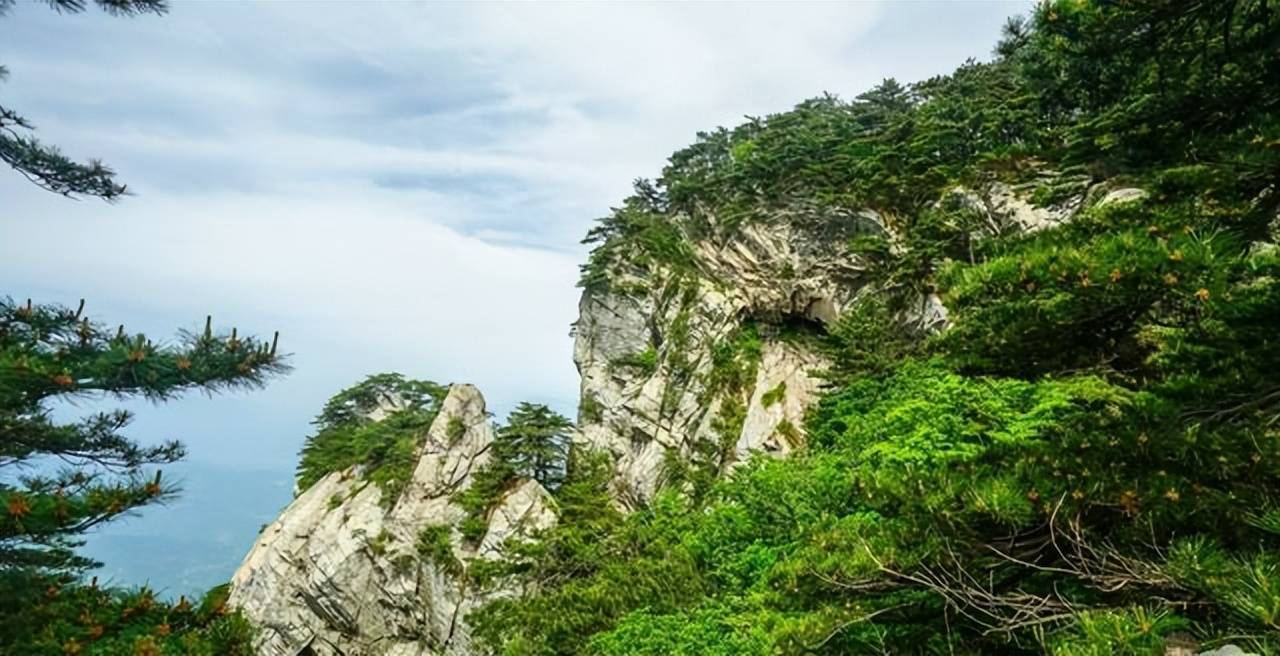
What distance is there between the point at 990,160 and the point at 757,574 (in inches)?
604

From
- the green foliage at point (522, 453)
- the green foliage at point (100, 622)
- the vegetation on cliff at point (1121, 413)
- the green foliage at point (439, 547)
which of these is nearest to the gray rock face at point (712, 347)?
the green foliage at point (522, 453)

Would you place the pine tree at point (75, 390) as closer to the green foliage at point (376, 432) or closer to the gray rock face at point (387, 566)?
the gray rock face at point (387, 566)

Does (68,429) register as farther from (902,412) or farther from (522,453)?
(522,453)

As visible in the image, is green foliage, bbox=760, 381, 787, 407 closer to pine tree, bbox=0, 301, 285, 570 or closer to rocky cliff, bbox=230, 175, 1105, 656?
rocky cliff, bbox=230, 175, 1105, 656

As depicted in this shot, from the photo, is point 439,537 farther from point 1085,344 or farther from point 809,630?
point 1085,344

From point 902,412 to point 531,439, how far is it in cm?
1382

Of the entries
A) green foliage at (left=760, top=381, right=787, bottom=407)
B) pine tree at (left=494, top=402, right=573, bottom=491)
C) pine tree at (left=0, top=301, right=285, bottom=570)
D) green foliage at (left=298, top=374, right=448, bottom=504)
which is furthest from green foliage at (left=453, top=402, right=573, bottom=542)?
pine tree at (left=0, top=301, right=285, bottom=570)

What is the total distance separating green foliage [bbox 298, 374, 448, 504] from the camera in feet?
78.2

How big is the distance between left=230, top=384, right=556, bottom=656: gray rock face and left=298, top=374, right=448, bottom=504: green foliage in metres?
1.05

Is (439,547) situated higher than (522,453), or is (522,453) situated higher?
(522,453)

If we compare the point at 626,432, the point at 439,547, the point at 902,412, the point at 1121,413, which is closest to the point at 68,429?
the point at 1121,413

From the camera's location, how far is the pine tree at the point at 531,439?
885 inches

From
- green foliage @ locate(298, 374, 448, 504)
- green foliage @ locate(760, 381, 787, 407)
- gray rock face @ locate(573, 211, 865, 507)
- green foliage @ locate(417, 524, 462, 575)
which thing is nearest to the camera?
green foliage @ locate(417, 524, 462, 575)

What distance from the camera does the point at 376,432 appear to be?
2508 cm
